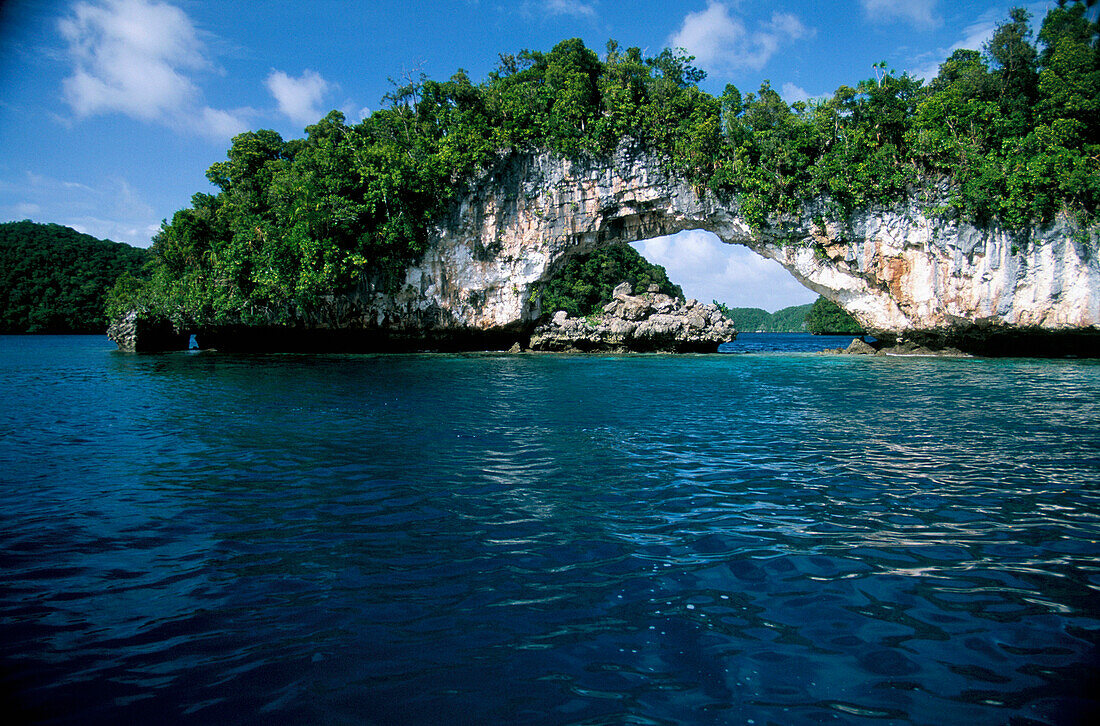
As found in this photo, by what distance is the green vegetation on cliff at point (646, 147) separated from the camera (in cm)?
2441

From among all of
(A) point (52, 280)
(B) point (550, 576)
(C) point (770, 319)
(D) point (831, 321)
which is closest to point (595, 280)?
(B) point (550, 576)

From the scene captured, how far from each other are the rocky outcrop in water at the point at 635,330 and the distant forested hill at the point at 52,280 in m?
55.6

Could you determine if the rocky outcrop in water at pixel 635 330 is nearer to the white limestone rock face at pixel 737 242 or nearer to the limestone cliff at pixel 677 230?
the white limestone rock face at pixel 737 242

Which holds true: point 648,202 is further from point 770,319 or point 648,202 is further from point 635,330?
point 770,319

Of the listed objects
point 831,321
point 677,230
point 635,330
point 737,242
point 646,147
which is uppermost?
point 646,147

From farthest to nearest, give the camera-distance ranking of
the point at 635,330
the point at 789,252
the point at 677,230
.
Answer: the point at 635,330 < the point at 677,230 < the point at 789,252

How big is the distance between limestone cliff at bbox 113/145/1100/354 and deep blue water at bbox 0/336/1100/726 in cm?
2169

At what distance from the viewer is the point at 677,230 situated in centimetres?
3309

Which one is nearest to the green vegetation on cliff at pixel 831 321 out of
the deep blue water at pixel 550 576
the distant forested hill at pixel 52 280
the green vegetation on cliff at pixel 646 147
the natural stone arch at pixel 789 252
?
the natural stone arch at pixel 789 252

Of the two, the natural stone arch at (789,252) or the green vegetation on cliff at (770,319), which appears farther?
the green vegetation on cliff at (770,319)

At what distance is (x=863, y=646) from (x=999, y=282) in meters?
30.6

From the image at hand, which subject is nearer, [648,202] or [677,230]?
[648,202]

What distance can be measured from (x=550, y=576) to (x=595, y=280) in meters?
41.4


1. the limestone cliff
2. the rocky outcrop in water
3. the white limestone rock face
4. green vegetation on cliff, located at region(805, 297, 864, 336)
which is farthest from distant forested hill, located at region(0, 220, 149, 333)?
green vegetation on cliff, located at region(805, 297, 864, 336)
